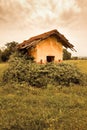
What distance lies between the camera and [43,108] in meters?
10.4

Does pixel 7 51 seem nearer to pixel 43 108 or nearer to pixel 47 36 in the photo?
pixel 47 36

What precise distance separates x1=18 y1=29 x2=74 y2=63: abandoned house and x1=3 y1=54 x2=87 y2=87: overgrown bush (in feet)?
5.87

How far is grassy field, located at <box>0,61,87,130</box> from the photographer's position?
8633mm

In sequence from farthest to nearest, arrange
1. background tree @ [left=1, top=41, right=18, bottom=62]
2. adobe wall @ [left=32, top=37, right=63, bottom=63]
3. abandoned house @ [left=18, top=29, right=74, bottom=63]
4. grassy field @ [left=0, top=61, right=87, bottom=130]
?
background tree @ [left=1, top=41, right=18, bottom=62]
adobe wall @ [left=32, top=37, right=63, bottom=63]
abandoned house @ [left=18, top=29, right=74, bottom=63]
grassy field @ [left=0, top=61, right=87, bottom=130]

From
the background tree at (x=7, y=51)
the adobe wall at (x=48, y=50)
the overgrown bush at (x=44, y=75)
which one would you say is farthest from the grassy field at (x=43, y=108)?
the background tree at (x=7, y=51)

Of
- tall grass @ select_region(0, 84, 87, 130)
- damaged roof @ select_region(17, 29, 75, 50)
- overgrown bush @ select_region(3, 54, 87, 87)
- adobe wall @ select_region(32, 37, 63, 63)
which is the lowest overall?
tall grass @ select_region(0, 84, 87, 130)

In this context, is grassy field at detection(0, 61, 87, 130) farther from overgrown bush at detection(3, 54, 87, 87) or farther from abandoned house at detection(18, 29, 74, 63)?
abandoned house at detection(18, 29, 74, 63)

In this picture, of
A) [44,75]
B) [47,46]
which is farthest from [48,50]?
[44,75]

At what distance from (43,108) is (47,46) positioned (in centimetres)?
927

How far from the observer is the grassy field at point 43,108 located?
28.3 ft

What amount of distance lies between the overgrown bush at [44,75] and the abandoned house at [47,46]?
1.79m

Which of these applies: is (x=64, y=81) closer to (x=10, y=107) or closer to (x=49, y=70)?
(x=49, y=70)

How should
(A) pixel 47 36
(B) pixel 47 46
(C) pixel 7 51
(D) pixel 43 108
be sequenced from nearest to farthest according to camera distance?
(D) pixel 43 108
(A) pixel 47 36
(B) pixel 47 46
(C) pixel 7 51

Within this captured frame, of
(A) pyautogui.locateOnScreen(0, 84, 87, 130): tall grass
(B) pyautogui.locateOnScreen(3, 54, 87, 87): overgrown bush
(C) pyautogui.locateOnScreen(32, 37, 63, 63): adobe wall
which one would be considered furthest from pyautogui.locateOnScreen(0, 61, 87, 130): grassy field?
(C) pyautogui.locateOnScreen(32, 37, 63, 63): adobe wall
